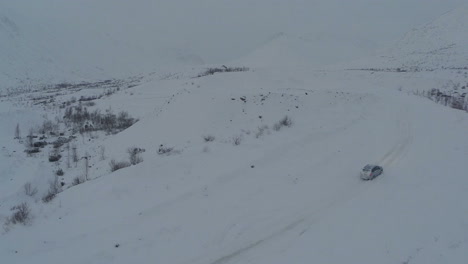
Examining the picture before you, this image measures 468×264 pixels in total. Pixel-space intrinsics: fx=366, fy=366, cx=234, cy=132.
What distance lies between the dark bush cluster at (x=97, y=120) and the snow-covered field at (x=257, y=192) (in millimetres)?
7032

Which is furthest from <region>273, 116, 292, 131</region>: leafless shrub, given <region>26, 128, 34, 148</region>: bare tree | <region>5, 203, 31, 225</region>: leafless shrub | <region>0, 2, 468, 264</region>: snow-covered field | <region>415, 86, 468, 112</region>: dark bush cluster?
<region>26, 128, 34, 148</region>: bare tree

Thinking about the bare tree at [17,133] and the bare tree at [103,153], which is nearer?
the bare tree at [103,153]

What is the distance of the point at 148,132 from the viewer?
2798 centimetres

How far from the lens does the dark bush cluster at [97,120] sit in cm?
3603

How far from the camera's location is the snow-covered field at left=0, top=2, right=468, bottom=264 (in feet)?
35.2

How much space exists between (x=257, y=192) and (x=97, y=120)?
29.7 metres

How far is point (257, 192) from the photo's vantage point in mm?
14281

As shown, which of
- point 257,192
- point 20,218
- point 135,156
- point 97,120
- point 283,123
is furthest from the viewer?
point 97,120

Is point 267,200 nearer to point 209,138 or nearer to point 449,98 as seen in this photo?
point 209,138

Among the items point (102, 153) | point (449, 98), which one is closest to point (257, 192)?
point (102, 153)

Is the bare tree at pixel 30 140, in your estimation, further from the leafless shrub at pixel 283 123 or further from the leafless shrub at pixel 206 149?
the leafless shrub at pixel 283 123

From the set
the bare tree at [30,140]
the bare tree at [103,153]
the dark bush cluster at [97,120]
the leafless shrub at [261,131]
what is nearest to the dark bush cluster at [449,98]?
the leafless shrub at [261,131]

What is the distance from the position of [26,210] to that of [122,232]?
428 centimetres

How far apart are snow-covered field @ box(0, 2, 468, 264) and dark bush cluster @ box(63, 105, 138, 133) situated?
7.03m
